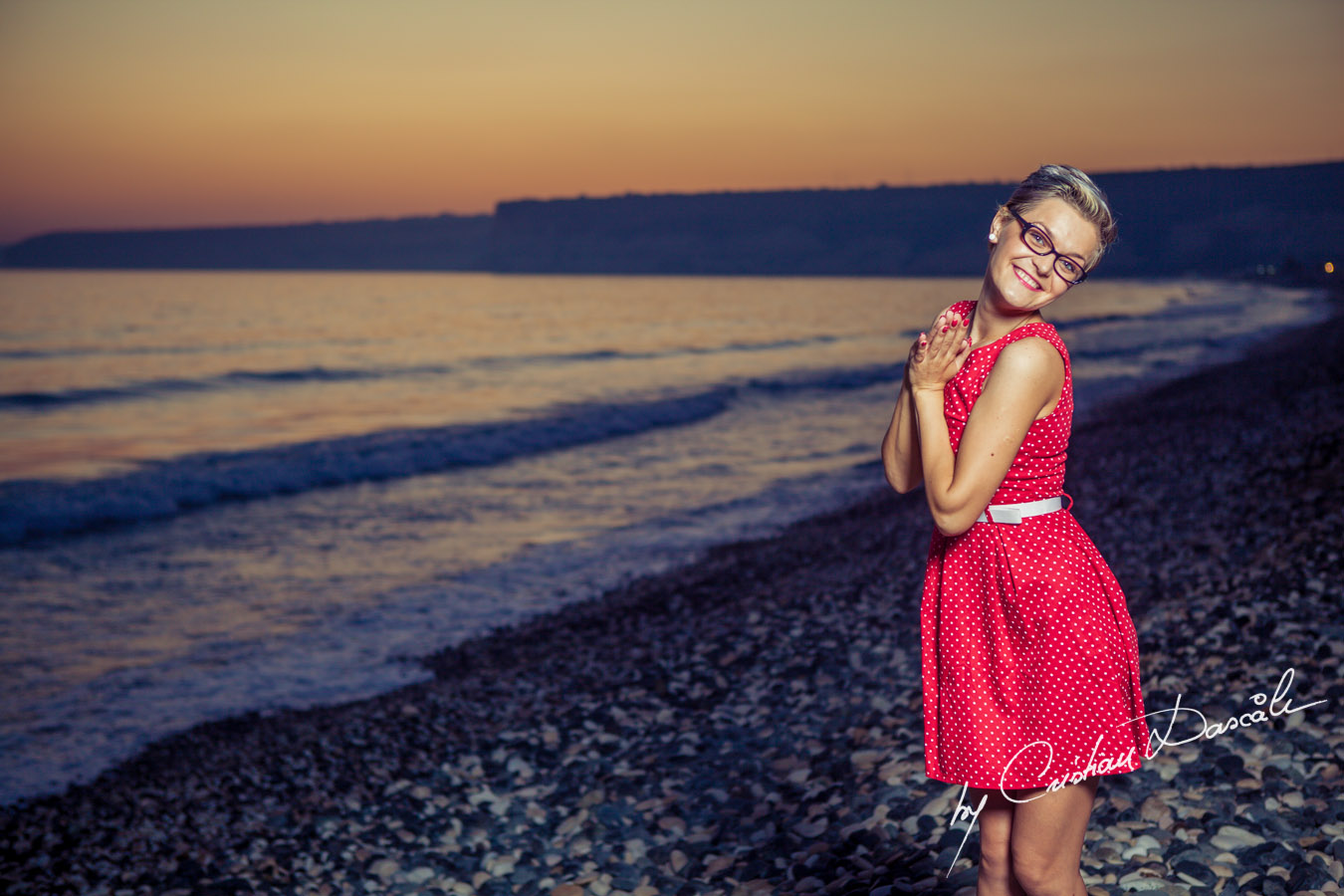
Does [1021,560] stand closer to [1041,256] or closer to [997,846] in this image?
[1041,256]

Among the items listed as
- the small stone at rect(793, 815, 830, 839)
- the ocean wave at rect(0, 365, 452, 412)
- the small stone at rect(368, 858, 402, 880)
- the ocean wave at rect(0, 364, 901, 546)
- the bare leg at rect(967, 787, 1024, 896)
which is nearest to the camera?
the bare leg at rect(967, 787, 1024, 896)

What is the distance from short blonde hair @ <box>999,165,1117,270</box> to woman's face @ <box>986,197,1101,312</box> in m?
0.01

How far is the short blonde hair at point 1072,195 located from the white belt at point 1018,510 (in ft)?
1.93

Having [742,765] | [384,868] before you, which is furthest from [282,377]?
[742,765]

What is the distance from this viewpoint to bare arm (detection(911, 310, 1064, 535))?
2270mm

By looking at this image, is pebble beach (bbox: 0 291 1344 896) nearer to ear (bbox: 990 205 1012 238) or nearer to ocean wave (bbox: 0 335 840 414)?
ear (bbox: 990 205 1012 238)

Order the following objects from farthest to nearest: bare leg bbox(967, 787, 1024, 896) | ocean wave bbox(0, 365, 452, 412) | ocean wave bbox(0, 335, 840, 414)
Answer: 1. ocean wave bbox(0, 335, 840, 414)
2. ocean wave bbox(0, 365, 452, 412)
3. bare leg bbox(967, 787, 1024, 896)

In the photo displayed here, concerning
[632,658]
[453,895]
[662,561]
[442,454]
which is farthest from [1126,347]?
[453,895]

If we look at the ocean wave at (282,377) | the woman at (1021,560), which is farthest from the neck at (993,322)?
the ocean wave at (282,377)

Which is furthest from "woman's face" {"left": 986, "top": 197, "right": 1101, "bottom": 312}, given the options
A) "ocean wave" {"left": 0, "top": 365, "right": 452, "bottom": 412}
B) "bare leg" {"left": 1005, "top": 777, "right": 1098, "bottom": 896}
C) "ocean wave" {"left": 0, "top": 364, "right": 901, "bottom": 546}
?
"ocean wave" {"left": 0, "top": 365, "right": 452, "bottom": 412}

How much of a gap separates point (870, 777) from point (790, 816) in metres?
0.51

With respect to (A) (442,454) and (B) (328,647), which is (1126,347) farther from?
(B) (328,647)

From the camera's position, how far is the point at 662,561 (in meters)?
12.7

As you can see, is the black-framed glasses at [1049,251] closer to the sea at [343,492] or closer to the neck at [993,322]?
the neck at [993,322]
